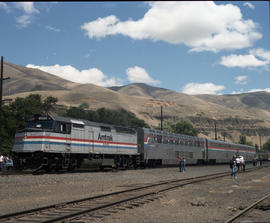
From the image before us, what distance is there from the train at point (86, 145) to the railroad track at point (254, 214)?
1575 cm

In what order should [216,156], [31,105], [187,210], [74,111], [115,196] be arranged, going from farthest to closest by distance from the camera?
[74,111], [31,105], [216,156], [115,196], [187,210]

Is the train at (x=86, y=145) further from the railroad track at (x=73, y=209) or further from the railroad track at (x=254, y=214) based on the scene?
the railroad track at (x=254, y=214)

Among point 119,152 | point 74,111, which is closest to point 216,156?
point 119,152

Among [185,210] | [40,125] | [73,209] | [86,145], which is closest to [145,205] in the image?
[185,210]

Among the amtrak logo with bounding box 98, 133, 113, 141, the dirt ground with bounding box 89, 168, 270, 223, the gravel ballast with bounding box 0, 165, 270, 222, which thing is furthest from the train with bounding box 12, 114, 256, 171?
the dirt ground with bounding box 89, 168, 270, 223

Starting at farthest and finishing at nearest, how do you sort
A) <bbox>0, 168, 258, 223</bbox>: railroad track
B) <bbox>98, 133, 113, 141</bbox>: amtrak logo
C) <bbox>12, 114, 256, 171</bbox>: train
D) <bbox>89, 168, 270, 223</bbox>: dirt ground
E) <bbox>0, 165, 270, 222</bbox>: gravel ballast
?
1. <bbox>98, 133, 113, 141</bbox>: amtrak logo
2. <bbox>12, 114, 256, 171</bbox>: train
3. <bbox>0, 165, 270, 222</bbox>: gravel ballast
4. <bbox>89, 168, 270, 223</bbox>: dirt ground
5. <bbox>0, 168, 258, 223</bbox>: railroad track

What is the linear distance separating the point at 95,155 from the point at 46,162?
19.0ft

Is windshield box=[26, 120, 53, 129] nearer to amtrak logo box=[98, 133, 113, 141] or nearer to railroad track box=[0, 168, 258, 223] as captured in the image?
amtrak logo box=[98, 133, 113, 141]

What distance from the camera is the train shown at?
2369cm

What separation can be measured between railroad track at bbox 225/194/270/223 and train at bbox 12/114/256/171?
15753 millimetres

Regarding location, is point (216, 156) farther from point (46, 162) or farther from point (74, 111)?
point (74, 111)

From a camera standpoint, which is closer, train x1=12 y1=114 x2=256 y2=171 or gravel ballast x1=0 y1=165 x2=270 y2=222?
gravel ballast x1=0 y1=165 x2=270 y2=222

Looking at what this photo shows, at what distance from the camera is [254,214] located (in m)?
10.6

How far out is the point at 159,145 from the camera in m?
38.8
